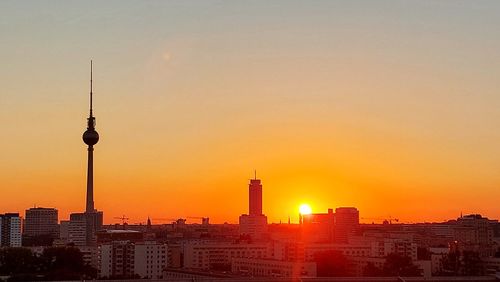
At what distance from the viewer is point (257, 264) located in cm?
5409

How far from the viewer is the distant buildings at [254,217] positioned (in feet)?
446

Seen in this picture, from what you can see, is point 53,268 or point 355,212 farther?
point 355,212

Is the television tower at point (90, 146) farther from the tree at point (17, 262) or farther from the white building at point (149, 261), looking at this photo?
the tree at point (17, 262)

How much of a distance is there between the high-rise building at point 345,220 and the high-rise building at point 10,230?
1910 inches

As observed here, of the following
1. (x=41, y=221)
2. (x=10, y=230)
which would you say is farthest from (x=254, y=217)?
(x=10, y=230)

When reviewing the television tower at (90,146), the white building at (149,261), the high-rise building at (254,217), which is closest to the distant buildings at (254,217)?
the high-rise building at (254,217)

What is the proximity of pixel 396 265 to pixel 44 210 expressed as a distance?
95.9 m

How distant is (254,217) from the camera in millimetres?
141125

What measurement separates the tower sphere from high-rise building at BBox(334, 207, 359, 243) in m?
46.2

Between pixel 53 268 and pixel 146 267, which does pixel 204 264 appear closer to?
pixel 146 267

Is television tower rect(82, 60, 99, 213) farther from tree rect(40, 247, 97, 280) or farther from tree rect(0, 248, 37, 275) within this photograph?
tree rect(0, 248, 37, 275)

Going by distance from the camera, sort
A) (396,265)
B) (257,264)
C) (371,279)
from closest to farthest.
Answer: (371,279)
(396,265)
(257,264)

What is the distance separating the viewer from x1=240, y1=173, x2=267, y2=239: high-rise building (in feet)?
446

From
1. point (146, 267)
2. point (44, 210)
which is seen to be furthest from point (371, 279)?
point (44, 210)
